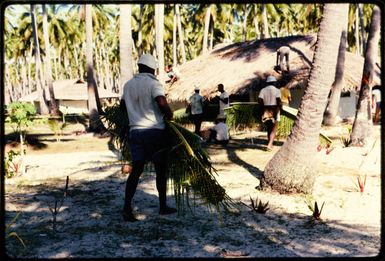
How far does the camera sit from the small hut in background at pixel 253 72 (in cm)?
1808

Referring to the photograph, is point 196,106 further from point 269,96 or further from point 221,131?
point 269,96

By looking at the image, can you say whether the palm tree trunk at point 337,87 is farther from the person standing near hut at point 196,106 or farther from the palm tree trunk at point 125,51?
the palm tree trunk at point 125,51

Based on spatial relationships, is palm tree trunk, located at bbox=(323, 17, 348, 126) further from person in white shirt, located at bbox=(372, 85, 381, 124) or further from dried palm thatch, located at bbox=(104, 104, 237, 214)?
dried palm thatch, located at bbox=(104, 104, 237, 214)

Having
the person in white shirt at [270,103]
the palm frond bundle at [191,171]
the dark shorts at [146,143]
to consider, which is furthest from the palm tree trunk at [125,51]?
the palm frond bundle at [191,171]

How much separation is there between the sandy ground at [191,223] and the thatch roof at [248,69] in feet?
35.7

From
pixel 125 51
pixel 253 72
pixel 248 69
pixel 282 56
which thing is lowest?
pixel 253 72

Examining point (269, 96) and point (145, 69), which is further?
point (269, 96)

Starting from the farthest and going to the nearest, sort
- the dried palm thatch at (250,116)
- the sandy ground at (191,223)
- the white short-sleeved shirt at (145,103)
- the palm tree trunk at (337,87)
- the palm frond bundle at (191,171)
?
the palm tree trunk at (337,87) → the dried palm thatch at (250,116) → the white short-sleeved shirt at (145,103) → the palm frond bundle at (191,171) → the sandy ground at (191,223)

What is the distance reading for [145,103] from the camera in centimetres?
454

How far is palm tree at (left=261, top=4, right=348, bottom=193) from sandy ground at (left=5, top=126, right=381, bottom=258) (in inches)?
10.8

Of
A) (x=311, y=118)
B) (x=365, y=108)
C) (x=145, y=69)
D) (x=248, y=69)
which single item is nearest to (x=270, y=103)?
(x=311, y=118)

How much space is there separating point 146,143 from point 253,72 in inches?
591

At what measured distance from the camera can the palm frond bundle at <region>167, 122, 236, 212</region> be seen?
4.35 m

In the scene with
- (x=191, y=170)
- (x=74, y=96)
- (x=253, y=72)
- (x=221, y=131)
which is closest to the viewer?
(x=191, y=170)
